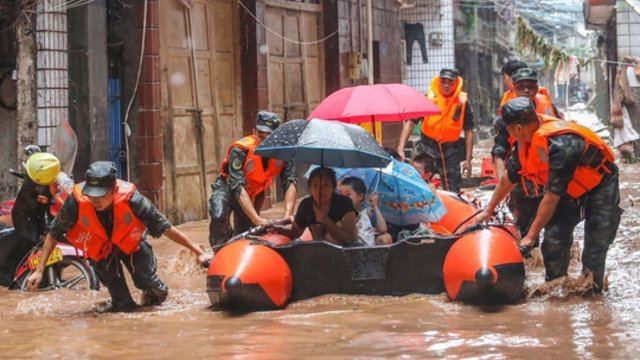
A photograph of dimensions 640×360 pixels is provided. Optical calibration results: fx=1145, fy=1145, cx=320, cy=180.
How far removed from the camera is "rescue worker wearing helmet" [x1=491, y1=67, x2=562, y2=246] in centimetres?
905

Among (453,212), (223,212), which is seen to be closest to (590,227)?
(453,212)

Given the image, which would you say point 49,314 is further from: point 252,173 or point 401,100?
point 401,100

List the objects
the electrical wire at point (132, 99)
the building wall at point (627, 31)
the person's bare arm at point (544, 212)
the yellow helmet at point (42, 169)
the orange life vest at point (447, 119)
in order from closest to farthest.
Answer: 1. the person's bare arm at point (544, 212)
2. the yellow helmet at point (42, 169)
3. the orange life vest at point (447, 119)
4. the electrical wire at point (132, 99)
5. the building wall at point (627, 31)

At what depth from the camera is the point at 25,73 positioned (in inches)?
436

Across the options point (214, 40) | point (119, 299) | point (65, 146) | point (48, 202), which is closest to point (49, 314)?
point (119, 299)

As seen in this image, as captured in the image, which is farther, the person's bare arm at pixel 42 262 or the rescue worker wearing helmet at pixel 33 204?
the rescue worker wearing helmet at pixel 33 204

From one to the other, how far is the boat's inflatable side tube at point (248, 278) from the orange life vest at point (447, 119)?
14.0ft

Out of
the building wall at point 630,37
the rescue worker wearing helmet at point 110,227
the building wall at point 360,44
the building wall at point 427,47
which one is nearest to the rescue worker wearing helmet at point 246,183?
the rescue worker wearing helmet at point 110,227

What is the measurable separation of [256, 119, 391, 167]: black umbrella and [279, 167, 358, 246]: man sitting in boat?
151 millimetres

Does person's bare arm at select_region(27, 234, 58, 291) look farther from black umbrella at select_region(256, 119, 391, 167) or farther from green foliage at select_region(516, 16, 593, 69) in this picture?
green foliage at select_region(516, 16, 593, 69)

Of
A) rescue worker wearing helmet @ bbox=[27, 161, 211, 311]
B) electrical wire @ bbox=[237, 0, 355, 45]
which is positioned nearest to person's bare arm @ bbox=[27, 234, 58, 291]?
rescue worker wearing helmet @ bbox=[27, 161, 211, 311]

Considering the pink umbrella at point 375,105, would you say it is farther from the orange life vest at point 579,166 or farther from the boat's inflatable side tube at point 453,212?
the orange life vest at point 579,166

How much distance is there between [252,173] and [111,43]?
14.0 ft

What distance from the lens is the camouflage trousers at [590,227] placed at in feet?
25.4
